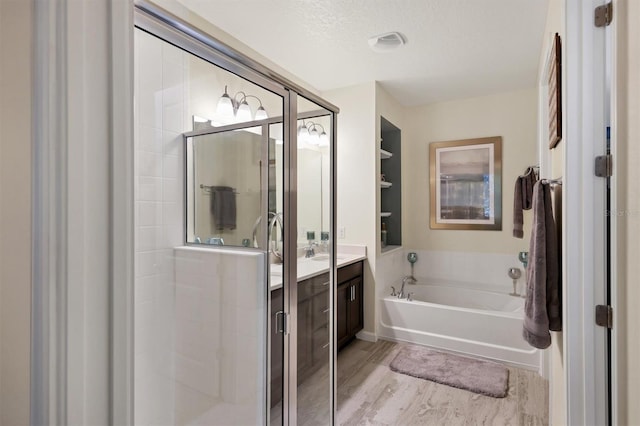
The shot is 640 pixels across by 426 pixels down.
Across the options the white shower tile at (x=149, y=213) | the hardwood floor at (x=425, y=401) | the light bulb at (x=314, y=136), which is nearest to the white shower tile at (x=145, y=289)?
the white shower tile at (x=149, y=213)

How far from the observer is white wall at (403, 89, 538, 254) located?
11.2 feet

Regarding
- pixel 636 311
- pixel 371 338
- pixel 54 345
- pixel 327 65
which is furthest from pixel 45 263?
pixel 371 338

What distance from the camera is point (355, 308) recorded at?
10.2 feet

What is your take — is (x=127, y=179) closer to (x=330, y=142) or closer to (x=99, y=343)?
(x=99, y=343)

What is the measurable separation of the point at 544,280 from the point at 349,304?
173 centimetres

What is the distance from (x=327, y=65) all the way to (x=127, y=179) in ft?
8.74

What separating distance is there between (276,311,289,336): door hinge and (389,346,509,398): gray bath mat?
1.46 metres

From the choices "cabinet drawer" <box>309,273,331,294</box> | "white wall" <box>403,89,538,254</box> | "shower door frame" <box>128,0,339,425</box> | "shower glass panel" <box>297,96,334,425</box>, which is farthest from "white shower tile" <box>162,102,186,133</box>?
"white wall" <box>403,89,538,254</box>

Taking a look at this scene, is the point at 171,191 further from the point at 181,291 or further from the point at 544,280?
the point at 544,280

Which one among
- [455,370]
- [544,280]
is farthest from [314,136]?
[455,370]

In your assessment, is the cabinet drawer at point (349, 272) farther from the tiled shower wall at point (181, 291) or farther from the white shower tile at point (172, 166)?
the white shower tile at point (172, 166)

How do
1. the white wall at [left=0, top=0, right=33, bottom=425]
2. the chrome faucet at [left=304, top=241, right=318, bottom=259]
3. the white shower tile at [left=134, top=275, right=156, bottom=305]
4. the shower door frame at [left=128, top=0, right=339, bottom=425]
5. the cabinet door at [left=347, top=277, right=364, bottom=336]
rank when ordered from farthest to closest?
the cabinet door at [left=347, top=277, right=364, bottom=336]
the chrome faucet at [left=304, top=241, right=318, bottom=259]
the white shower tile at [left=134, top=275, right=156, bottom=305]
the shower door frame at [left=128, top=0, right=339, bottom=425]
the white wall at [left=0, top=0, right=33, bottom=425]

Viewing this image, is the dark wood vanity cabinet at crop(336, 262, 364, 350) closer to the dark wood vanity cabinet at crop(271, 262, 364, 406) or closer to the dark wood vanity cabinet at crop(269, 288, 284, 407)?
the dark wood vanity cabinet at crop(271, 262, 364, 406)

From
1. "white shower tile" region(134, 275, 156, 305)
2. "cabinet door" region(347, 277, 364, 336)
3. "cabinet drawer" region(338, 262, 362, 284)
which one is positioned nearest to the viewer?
"white shower tile" region(134, 275, 156, 305)
